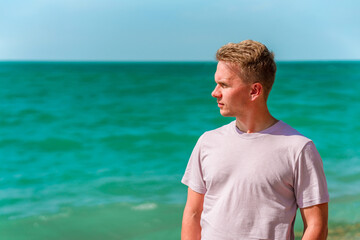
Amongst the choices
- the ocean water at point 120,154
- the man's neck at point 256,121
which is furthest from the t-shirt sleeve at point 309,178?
the ocean water at point 120,154

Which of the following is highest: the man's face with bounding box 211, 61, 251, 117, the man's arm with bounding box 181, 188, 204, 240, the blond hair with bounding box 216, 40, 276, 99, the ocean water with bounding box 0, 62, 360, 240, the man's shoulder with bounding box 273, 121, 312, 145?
the blond hair with bounding box 216, 40, 276, 99

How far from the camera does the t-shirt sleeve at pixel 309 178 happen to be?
58.9 inches

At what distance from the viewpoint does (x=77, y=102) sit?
19.5 m

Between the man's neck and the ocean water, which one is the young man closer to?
the man's neck

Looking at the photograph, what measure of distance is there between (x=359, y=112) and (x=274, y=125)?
47.4 ft

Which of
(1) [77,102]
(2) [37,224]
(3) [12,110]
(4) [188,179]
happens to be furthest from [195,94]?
(4) [188,179]

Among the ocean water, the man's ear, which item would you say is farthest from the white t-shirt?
the ocean water

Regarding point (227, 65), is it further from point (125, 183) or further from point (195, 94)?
point (195, 94)

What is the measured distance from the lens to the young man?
1.51 m

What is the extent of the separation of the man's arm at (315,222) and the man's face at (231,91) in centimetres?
36

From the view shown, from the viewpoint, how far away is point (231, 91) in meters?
1.58

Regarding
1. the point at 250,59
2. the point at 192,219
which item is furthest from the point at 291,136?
the point at 192,219

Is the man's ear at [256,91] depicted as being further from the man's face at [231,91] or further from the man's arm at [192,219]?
the man's arm at [192,219]

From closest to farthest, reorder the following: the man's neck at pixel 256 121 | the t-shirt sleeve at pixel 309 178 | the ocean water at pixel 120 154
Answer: the t-shirt sleeve at pixel 309 178 → the man's neck at pixel 256 121 → the ocean water at pixel 120 154
